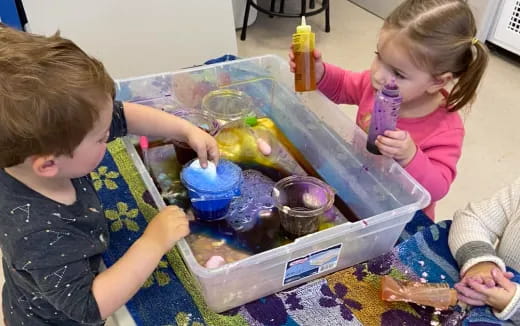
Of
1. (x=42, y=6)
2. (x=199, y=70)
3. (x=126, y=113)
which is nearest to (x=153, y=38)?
(x=42, y=6)

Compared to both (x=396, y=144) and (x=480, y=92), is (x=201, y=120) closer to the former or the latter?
(x=396, y=144)

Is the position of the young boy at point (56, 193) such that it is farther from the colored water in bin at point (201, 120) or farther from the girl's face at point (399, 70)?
the girl's face at point (399, 70)

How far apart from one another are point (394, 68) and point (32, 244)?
65cm

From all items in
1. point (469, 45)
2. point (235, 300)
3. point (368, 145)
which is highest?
point (469, 45)

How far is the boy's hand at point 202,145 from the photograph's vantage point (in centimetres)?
86

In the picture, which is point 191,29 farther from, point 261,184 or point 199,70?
point 261,184

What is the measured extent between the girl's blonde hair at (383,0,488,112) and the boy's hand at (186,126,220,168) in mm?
387

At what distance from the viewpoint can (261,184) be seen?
0.93 m

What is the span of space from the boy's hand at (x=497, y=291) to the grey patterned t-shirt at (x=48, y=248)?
542 millimetres

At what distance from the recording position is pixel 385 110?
78cm

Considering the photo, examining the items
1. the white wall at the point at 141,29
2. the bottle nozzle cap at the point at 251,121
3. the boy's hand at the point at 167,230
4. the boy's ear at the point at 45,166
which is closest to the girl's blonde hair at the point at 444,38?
the bottle nozzle cap at the point at 251,121

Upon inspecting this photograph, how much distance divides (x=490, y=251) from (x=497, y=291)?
0.28ft

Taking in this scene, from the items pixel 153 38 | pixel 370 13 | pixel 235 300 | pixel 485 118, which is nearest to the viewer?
pixel 235 300

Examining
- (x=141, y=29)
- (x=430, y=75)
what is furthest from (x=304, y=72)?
(x=141, y=29)
